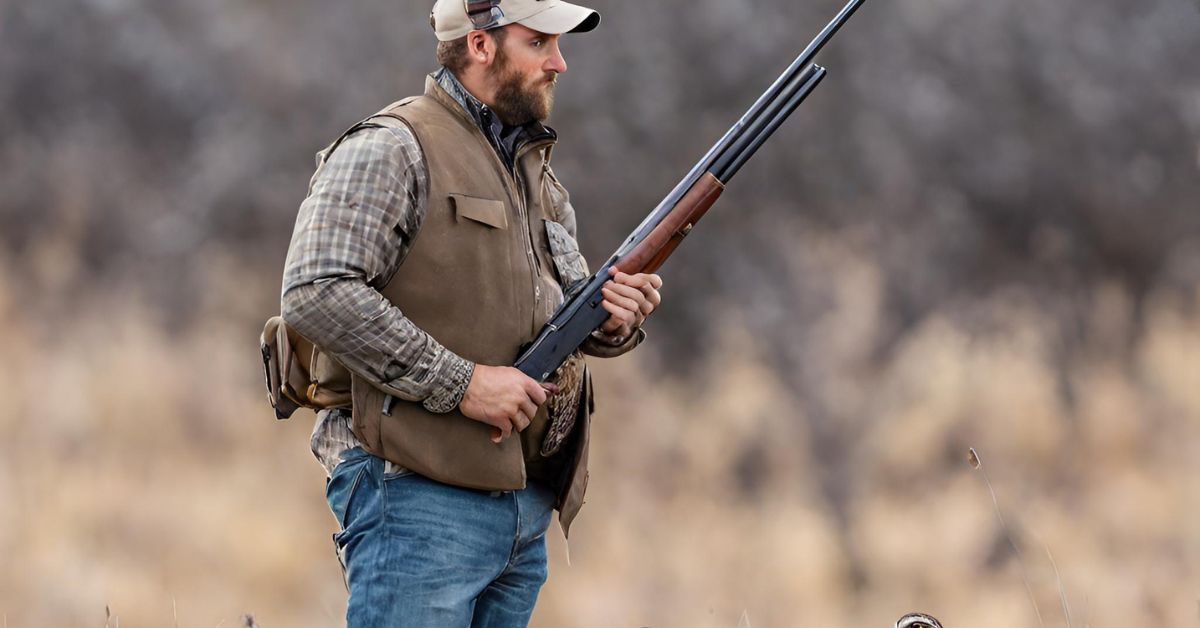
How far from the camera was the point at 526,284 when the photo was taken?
75.4 inches

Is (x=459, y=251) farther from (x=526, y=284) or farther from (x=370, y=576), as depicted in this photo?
(x=370, y=576)

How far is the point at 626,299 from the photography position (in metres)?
1.97

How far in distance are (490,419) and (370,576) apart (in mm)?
276

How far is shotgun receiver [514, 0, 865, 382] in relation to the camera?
191cm

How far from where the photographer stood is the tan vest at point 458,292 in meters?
1.80

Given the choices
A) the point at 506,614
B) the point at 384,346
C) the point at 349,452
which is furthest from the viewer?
the point at 506,614

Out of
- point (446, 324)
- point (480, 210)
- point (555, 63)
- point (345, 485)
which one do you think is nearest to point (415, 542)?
point (345, 485)

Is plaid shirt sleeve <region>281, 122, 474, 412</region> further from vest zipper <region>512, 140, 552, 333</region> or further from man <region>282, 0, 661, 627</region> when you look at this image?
vest zipper <region>512, 140, 552, 333</region>

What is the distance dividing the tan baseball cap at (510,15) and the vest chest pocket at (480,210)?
0.93ft

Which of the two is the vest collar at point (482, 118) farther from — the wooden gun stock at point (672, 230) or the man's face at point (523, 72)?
the wooden gun stock at point (672, 230)

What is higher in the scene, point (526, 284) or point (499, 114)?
point (499, 114)

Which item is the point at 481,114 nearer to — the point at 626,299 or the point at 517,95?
the point at 517,95

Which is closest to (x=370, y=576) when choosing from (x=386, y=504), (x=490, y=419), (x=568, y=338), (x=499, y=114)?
(x=386, y=504)

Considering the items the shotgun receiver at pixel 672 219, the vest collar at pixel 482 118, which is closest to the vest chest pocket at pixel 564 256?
the shotgun receiver at pixel 672 219
